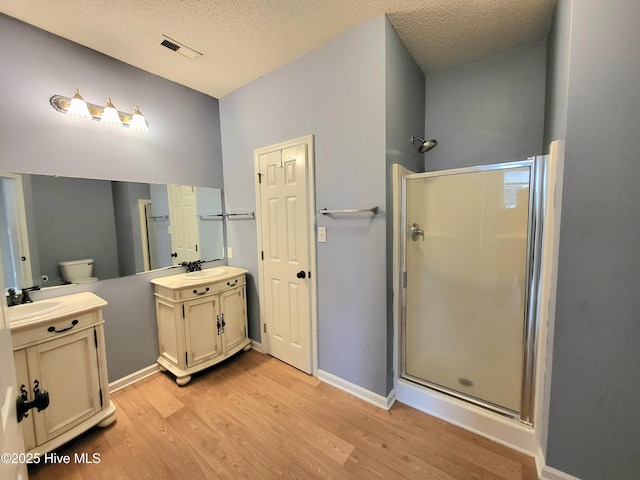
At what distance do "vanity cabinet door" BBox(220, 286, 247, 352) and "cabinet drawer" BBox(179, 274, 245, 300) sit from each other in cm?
6

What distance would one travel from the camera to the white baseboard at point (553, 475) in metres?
1.29

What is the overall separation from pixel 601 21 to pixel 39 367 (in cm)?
328

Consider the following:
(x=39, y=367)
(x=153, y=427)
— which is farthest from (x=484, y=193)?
(x=39, y=367)

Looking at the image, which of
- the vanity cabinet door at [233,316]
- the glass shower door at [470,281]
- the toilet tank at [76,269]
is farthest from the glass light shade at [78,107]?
the glass shower door at [470,281]

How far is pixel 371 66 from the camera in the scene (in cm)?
172

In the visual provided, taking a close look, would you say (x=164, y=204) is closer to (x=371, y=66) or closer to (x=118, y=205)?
(x=118, y=205)

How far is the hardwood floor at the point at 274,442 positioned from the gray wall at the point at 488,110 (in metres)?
2.11

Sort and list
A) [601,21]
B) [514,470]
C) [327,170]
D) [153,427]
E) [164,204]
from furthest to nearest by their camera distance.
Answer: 1. [164,204]
2. [327,170]
3. [153,427]
4. [514,470]
5. [601,21]

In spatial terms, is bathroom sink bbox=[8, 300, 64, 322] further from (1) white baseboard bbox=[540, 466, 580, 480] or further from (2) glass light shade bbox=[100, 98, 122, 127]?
(1) white baseboard bbox=[540, 466, 580, 480]

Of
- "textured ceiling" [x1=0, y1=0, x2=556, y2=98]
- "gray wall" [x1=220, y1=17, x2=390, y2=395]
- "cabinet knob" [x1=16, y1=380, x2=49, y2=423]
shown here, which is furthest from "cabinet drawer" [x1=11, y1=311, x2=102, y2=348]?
"textured ceiling" [x1=0, y1=0, x2=556, y2=98]

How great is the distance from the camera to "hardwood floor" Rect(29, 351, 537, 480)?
1.41 m

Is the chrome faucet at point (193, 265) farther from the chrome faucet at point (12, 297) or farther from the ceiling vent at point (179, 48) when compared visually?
the ceiling vent at point (179, 48)

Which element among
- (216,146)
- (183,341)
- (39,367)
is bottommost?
(183,341)

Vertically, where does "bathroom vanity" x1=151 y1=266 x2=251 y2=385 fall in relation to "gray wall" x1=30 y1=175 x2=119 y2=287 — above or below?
below
